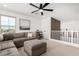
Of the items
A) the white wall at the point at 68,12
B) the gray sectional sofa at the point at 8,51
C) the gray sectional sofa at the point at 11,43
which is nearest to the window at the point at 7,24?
the gray sectional sofa at the point at 11,43

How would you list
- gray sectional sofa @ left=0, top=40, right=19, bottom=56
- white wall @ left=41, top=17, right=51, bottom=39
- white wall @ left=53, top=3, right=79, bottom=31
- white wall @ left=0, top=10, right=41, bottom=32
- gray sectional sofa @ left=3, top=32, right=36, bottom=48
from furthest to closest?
white wall @ left=41, top=17, right=51, bottom=39, white wall @ left=0, top=10, right=41, bottom=32, white wall @ left=53, top=3, right=79, bottom=31, gray sectional sofa @ left=3, top=32, right=36, bottom=48, gray sectional sofa @ left=0, top=40, right=19, bottom=56

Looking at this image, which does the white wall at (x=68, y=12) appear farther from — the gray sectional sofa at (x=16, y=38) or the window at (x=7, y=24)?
the window at (x=7, y=24)

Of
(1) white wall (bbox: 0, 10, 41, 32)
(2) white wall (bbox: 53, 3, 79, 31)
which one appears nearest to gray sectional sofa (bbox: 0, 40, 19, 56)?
(2) white wall (bbox: 53, 3, 79, 31)

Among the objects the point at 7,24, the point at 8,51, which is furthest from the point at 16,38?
the point at 8,51

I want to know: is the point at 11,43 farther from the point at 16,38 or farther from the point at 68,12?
the point at 68,12

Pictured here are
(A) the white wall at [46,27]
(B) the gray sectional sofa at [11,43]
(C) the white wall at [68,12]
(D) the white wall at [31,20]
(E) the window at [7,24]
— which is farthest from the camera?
(A) the white wall at [46,27]

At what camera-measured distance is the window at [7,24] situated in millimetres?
3637

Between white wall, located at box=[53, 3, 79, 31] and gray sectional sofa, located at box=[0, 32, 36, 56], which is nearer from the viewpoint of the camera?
gray sectional sofa, located at box=[0, 32, 36, 56]

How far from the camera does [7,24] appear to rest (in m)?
3.76

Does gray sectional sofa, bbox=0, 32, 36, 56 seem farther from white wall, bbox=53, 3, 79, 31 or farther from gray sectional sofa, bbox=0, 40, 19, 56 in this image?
white wall, bbox=53, 3, 79, 31

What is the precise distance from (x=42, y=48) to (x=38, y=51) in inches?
9.8

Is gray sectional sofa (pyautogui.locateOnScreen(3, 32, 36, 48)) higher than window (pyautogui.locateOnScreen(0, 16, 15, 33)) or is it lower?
lower

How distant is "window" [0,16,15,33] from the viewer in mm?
3637

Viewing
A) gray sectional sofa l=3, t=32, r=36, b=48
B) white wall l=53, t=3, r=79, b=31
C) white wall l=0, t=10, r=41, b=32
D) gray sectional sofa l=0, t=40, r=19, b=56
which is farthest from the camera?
white wall l=0, t=10, r=41, b=32
